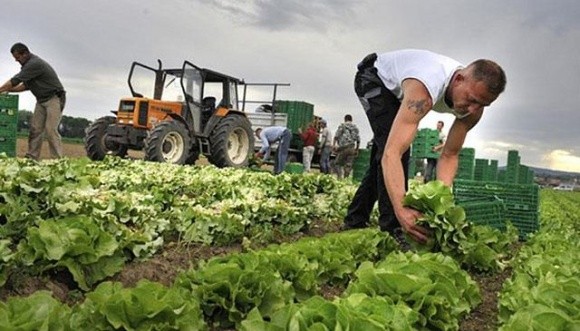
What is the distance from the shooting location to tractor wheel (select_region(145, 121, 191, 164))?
36.4 feet

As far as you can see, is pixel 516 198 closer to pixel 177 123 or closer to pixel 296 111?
pixel 177 123

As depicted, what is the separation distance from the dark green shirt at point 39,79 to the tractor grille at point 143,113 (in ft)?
8.08

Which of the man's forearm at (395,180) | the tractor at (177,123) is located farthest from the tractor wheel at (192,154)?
the man's forearm at (395,180)

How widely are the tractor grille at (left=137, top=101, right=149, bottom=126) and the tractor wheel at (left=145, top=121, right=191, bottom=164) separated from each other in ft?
2.22

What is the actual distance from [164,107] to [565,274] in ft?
33.8

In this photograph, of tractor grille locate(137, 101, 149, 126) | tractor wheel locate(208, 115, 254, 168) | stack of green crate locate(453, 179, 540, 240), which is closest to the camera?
stack of green crate locate(453, 179, 540, 240)

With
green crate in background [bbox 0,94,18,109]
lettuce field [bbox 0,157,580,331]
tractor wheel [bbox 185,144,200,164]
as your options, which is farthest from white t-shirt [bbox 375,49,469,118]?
tractor wheel [bbox 185,144,200,164]

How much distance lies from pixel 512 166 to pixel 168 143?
20419 millimetres

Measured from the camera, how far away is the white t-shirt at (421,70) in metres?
3.62

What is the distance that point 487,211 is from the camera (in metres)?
5.98

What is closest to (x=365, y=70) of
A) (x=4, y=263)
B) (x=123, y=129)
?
(x=4, y=263)

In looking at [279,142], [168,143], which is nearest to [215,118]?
[168,143]

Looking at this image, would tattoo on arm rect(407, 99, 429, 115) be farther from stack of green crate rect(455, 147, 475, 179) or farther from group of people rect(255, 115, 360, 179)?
stack of green crate rect(455, 147, 475, 179)

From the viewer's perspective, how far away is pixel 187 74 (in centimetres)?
1239
